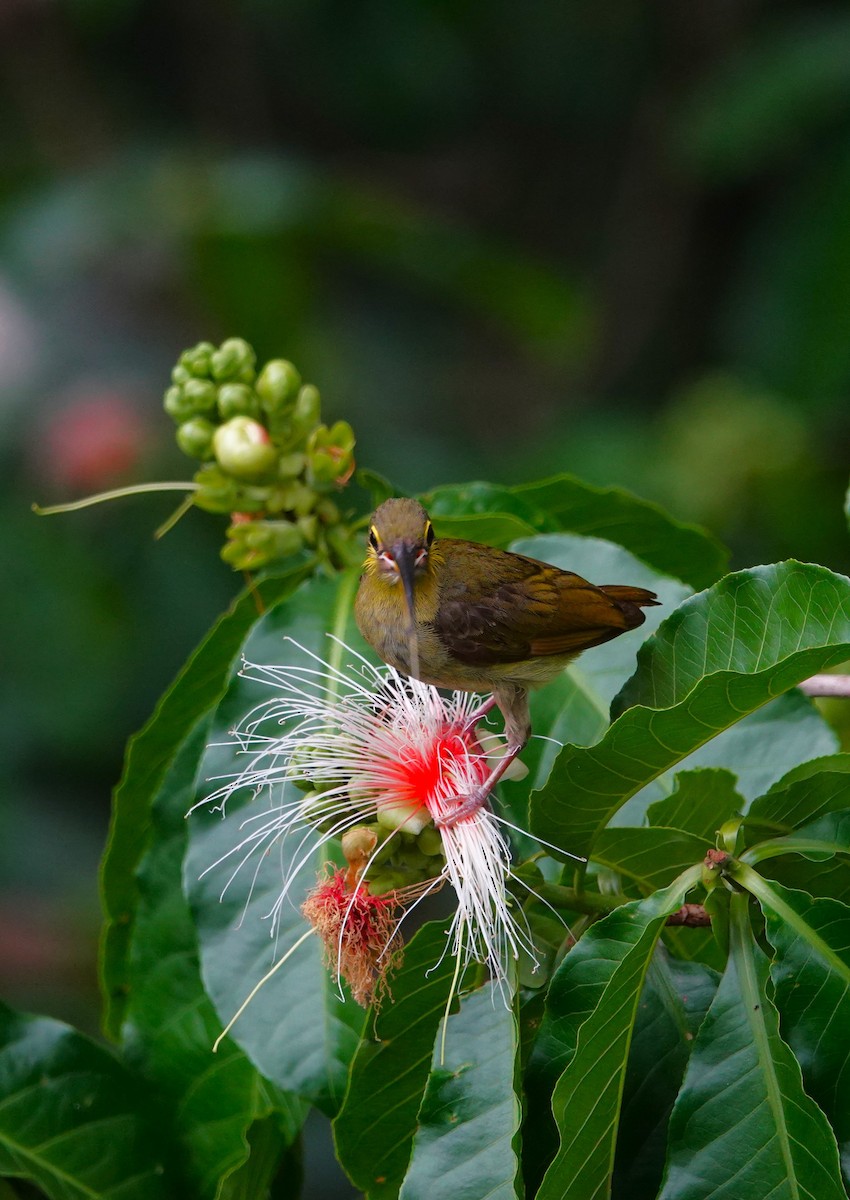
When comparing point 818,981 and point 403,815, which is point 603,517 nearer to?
point 403,815

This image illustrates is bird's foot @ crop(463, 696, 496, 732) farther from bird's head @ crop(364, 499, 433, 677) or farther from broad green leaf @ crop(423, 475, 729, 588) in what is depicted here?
broad green leaf @ crop(423, 475, 729, 588)

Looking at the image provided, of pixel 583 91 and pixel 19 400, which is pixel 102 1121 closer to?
pixel 19 400

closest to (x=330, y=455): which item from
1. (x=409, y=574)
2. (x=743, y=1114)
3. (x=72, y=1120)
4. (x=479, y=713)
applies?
(x=409, y=574)

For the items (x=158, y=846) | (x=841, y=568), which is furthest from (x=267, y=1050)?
(x=841, y=568)

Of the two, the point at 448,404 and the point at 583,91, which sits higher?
the point at 583,91

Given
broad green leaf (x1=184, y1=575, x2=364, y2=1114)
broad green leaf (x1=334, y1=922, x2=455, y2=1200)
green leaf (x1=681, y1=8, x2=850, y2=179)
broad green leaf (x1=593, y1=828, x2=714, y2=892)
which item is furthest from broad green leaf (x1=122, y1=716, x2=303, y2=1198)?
green leaf (x1=681, y1=8, x2=850, y2=179)
